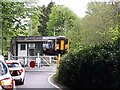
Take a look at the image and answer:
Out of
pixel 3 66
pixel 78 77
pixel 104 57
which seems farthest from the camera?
pixel 78 77

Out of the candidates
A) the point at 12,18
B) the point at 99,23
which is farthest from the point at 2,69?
the point at 12,18

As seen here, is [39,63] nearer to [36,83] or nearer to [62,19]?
[62,19]

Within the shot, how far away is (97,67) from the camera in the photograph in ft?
22.2

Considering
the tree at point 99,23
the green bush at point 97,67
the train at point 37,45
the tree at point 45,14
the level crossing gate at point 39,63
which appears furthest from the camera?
the level crossing gate at point 39,63

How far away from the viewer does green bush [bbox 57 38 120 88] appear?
6.18 metres

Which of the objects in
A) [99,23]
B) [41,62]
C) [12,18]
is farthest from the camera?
[41,62]

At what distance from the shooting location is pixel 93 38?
9.41 meters

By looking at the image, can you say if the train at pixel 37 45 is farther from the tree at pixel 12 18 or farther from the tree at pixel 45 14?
the tree at pixel 12 18

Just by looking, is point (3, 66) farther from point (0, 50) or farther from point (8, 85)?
point (0, 50)

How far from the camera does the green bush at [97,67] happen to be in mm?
6181

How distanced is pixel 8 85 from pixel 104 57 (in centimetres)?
329

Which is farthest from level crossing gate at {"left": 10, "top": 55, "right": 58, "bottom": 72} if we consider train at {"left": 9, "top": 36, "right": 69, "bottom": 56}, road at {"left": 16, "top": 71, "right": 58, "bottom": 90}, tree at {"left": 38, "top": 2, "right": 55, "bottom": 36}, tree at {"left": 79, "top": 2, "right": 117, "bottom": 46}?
tree at {"left": 79, "top": 2, "right": 117, "bottom": 46}

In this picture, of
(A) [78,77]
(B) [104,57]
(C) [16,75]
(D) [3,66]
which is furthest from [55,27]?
(D) [3,66]

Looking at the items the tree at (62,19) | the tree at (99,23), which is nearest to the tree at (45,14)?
the tree at (62,19)
